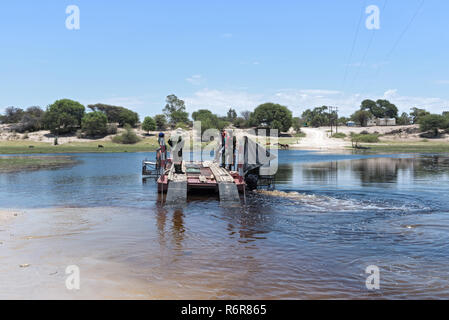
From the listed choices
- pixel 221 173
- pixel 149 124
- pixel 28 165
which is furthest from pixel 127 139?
pixel 221 173

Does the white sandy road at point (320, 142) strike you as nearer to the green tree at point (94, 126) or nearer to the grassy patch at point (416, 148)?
the grassy patch at point (416, 148)

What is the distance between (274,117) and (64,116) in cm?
5538

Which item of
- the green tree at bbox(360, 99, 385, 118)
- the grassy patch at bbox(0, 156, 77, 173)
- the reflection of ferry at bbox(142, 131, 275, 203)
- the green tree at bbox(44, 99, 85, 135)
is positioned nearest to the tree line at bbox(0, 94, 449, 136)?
the green tree at bbox(44, 99, 85, 135)

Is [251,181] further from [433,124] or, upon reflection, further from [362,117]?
[362,117]

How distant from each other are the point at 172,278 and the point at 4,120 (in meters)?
126

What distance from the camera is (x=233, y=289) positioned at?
22.2 ft

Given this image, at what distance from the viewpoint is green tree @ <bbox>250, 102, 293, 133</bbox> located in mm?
109344

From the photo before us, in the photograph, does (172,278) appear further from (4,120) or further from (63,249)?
(4,120)

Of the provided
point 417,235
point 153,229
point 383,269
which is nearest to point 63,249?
point 153,229

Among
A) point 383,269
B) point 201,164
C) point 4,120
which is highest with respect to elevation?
point 4,120

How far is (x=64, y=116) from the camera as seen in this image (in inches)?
3861

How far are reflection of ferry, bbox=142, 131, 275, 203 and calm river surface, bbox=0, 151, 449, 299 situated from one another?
696mm

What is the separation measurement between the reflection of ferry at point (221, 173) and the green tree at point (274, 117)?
8665cm

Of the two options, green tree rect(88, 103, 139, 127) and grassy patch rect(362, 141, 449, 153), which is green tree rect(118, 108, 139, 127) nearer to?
green tree rect(88, 103, 139, 127)
